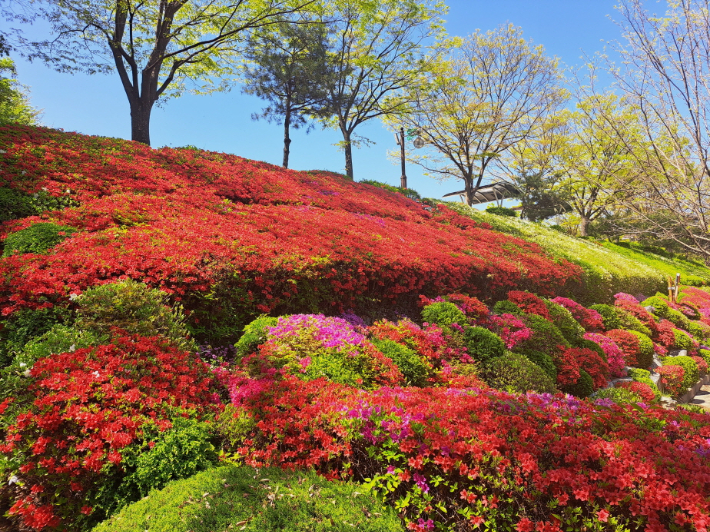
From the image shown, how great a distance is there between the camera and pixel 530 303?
7.78 metres

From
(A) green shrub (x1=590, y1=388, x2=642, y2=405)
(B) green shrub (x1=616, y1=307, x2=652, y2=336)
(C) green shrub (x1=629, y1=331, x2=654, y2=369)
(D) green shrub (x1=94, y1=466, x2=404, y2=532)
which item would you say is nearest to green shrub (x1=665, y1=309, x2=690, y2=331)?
(B) green shrub (x1=616, y1=307, x2=652, y2=336)

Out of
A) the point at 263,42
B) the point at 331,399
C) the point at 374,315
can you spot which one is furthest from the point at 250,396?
the point at 263,42

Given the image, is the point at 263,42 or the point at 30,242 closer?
the point at 30,242

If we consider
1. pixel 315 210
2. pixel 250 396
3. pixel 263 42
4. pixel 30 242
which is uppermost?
pixel 263 42

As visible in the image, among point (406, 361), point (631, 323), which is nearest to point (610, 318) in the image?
point (631, 323)

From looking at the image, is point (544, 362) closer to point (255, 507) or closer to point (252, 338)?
point (252, 338)

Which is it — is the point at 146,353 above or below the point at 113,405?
above

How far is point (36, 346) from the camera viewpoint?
3.15 m

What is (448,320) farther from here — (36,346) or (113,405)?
(36,346)

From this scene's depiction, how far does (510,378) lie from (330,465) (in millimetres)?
3320

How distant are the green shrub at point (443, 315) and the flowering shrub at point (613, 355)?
11.3ft

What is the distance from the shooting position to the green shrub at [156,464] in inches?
98.3

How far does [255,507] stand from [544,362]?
17.3ft

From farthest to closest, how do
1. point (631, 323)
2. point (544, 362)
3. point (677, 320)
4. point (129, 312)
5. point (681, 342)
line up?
1. point (677, 320)
2. point (681, 342)
3. point (631, 323)
4. point (544, 362)
5. point (129, 312)
